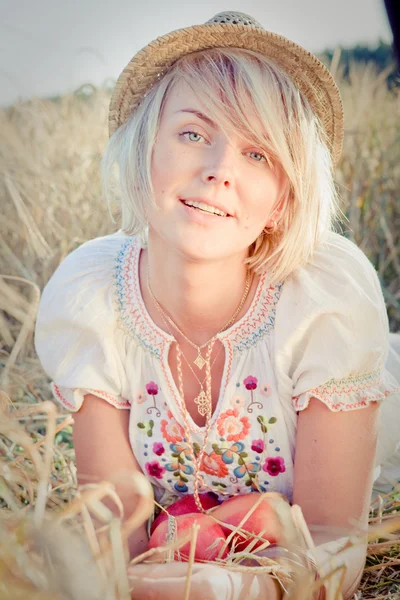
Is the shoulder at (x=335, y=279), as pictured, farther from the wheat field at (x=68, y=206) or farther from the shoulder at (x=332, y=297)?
the wheat field at (x=68, y=206)

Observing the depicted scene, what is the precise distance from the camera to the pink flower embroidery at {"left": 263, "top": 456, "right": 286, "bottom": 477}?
1679 millimetres

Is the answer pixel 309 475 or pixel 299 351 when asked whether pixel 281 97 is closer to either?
pixel 299 351

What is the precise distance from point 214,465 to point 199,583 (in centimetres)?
46

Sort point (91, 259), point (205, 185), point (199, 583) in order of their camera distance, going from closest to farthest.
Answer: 1. point (199, 583)
2. point (205, 185)
3. point (91, 259)

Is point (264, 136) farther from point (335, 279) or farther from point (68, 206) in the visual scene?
point (68, 206)

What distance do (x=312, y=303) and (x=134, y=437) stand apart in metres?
0.53

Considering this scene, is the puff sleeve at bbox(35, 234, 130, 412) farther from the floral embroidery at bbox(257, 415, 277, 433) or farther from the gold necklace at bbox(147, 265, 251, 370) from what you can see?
the floral embroidery at bbox(257, 415, 277, 433)

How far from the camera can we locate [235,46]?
157 centimetres

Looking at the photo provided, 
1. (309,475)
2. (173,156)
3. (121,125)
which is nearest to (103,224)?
(121,125)

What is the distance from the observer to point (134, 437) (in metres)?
1.74

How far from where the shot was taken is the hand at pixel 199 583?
1250 millimetres

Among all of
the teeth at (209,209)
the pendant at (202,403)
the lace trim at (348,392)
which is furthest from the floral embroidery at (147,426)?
the teeth at (209,209)

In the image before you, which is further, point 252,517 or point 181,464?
point 181,464

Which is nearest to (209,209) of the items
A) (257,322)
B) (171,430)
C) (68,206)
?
(257,322)
